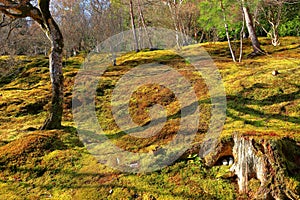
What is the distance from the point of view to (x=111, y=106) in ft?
24.7

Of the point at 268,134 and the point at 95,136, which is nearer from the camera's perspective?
the point at 268,134

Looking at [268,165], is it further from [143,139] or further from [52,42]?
[52,42]

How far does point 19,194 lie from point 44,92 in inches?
258

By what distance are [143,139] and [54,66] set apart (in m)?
2.78

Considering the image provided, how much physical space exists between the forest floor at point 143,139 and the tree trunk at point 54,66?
0.41 metres

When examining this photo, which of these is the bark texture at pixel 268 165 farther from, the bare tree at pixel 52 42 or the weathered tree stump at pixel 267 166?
the bare tree at pixel 52 42

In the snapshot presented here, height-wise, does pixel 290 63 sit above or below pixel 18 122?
above

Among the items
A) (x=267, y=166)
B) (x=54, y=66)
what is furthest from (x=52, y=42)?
(x=267, y=166)

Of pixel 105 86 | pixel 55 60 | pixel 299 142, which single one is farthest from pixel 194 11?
pixel 299 142

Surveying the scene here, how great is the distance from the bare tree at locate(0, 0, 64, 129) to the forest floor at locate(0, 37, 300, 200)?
476 millimetres

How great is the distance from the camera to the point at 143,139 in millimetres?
4930

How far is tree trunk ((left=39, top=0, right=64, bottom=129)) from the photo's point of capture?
18.6ft

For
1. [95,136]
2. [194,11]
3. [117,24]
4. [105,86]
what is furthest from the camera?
[194,11]

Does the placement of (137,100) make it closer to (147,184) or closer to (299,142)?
(147,184)
